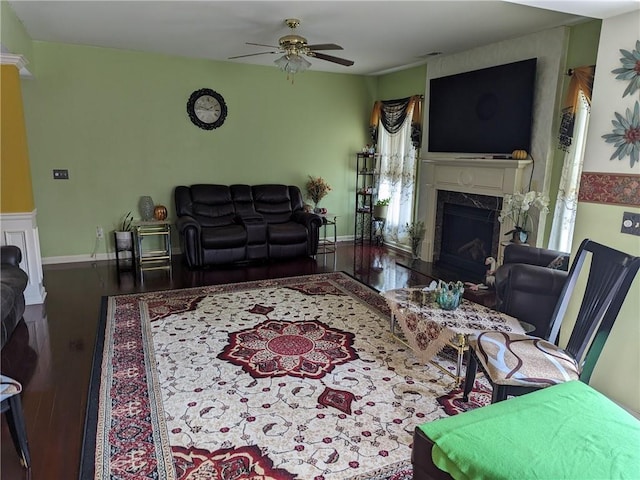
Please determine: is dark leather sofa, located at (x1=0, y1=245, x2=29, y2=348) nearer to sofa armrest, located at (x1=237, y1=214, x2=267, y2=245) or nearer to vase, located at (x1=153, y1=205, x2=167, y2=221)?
vase, located at (x1=153, y1=205, x2=167, y2=221)

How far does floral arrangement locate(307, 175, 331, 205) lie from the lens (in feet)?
22.4

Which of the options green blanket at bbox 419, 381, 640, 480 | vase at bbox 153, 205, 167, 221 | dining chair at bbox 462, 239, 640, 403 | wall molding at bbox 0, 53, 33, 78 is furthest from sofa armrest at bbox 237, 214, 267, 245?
green blanket at bbox 419, 381, 640, 480

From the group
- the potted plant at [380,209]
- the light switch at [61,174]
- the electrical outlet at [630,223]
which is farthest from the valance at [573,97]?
the light switch at [61,174]

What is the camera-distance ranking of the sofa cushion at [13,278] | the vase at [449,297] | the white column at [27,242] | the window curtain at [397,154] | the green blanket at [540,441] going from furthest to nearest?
→ the window curtain at [397,154] → the white column at [27,242] → the sofa cushion at [13,278] → the vase at [449,297] → the green blanket at [540,441]

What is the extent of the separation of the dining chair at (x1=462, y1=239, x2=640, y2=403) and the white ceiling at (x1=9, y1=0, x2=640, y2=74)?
1.87m

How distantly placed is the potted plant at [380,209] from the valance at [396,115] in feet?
3.46

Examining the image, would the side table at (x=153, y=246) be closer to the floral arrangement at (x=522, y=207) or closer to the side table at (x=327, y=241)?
the side table at (x=327, y=241)

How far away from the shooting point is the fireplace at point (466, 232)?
203 inches

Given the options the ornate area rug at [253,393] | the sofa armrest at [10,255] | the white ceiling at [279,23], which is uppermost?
the white ceiling at [279,23]

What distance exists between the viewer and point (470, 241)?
18.1 ft

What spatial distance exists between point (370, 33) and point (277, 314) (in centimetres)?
304

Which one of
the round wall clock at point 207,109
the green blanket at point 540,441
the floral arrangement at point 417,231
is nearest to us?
the green blanket at point 540,441

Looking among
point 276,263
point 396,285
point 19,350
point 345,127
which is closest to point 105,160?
point 276,263

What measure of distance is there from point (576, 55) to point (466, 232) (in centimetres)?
229
